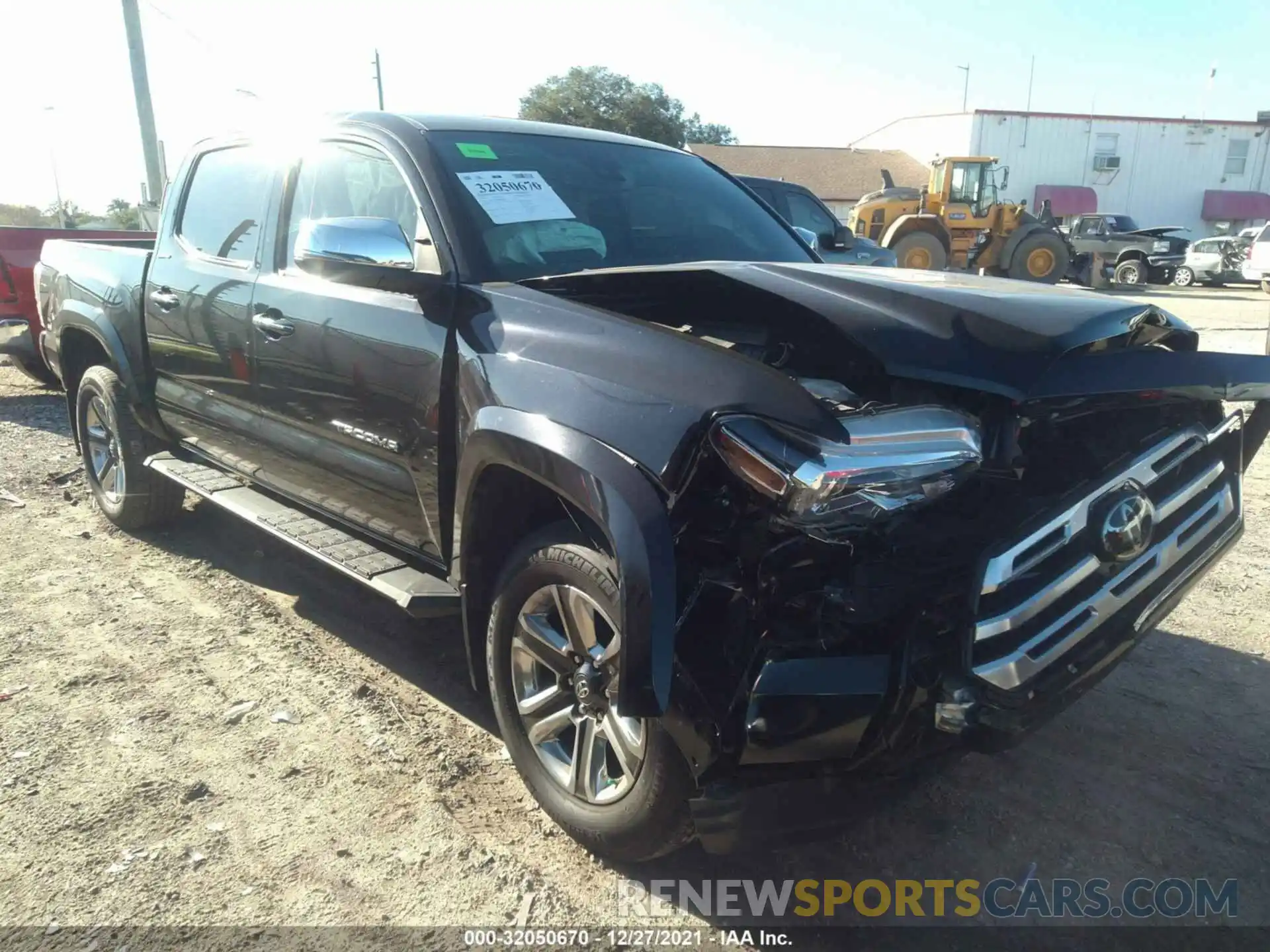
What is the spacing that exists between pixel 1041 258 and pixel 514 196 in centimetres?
2232

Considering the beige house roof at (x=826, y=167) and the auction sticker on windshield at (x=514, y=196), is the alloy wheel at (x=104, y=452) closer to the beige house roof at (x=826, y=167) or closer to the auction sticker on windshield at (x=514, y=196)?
the auction sticker on windshield at (x=514, y=196)

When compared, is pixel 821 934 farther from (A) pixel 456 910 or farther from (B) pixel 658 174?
(B) pixel 658 174

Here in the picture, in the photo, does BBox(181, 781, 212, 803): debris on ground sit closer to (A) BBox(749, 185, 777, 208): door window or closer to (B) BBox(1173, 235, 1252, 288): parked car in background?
(A) BBox(749, 185, 777, 208): door window

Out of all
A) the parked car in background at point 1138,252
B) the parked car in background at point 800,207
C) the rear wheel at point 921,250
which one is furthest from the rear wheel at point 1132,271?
the parked car in background at point 800,207

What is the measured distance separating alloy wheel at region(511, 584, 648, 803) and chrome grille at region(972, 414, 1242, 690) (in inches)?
34.0

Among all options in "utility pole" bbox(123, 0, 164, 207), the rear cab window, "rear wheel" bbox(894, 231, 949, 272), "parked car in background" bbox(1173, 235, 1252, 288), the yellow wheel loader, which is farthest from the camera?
"parked car in background" bbox(1173, 235, 1252, 288)

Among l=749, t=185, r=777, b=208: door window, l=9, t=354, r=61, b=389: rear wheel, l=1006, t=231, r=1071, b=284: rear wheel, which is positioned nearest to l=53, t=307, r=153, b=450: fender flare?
l=9, t=354, r=61, b=389: rear wheel

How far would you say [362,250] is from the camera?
2.79 metres

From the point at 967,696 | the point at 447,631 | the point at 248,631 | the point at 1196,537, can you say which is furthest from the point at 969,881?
the point at 248,631

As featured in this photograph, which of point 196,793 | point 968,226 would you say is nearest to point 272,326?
point 196,793

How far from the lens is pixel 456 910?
2.42 m

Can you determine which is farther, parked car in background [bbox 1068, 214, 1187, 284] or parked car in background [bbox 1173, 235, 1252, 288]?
parked car in background [bbox 1173, 235, 1252, 288]

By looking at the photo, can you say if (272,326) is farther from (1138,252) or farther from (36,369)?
(1138,252)

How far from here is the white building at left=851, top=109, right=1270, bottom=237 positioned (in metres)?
43.1
